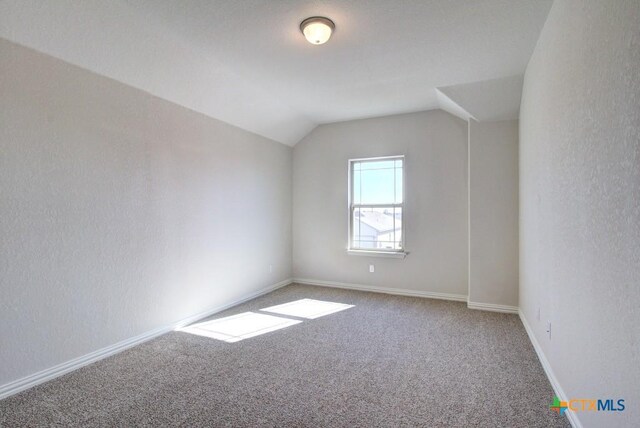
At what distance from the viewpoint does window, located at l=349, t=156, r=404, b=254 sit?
190 inches

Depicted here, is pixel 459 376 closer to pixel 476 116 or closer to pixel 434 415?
pixel 434 415

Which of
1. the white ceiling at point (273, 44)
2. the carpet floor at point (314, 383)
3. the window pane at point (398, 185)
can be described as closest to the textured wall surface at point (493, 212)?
the carpet floor at point (314, 383)

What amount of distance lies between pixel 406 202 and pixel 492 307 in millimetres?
1762

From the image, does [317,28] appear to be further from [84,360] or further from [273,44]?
[84,360]

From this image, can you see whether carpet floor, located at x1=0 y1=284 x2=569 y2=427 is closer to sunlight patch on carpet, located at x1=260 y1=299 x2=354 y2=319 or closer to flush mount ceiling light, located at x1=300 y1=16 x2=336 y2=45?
sunlight patch on carpet, located at x1=260 y1=299 x2=354 y2=319

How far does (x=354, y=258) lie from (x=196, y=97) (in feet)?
10.4

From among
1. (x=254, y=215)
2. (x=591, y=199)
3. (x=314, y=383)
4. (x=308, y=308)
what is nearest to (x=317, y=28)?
(x=591, y=199)

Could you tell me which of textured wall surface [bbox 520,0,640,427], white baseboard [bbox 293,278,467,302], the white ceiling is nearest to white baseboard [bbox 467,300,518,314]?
white baseboard [bbox 293,278,467,302]

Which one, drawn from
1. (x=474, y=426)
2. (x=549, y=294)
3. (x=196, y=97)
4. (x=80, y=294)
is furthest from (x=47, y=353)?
(x=549, y=294)

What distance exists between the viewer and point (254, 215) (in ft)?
15.3

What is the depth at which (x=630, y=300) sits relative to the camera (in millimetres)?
1169

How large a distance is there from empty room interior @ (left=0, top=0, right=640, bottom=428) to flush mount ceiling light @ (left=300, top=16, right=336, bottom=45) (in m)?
0.02

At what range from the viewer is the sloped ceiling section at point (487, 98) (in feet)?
11.1

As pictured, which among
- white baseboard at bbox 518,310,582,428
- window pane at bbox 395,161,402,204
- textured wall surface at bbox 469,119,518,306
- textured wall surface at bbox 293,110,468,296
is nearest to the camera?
white baseboard at bbox 518,310,582,428
